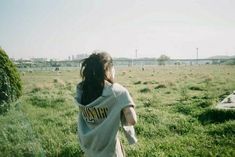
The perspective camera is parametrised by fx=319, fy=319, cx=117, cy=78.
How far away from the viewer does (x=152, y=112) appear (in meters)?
9.38

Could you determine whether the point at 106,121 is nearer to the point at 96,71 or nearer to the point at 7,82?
the point at 96,71

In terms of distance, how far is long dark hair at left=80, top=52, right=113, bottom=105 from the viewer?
2811 mm

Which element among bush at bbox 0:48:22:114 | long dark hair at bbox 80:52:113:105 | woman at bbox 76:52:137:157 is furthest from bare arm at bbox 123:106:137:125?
bush at bbox 0:48:22:114

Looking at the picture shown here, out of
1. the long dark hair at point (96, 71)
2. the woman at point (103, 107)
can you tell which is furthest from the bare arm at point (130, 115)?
the long dark hair at point (96, 71)

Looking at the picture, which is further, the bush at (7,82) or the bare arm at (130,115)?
the bush at (7,82)

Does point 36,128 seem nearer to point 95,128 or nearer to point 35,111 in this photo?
point 35,111

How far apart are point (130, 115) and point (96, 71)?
1.61 ft

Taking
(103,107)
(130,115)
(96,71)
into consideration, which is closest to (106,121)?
(103,107)

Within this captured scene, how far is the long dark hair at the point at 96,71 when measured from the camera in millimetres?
2811

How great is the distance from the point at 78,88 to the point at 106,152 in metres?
0.68

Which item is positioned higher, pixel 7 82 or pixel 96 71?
pixel 96 71

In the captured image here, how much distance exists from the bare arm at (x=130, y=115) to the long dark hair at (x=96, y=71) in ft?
0.95

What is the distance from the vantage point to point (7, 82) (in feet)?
32.8

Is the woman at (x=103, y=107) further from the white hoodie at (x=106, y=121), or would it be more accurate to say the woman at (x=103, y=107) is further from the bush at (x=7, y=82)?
the bush at (x=7, y=82)
